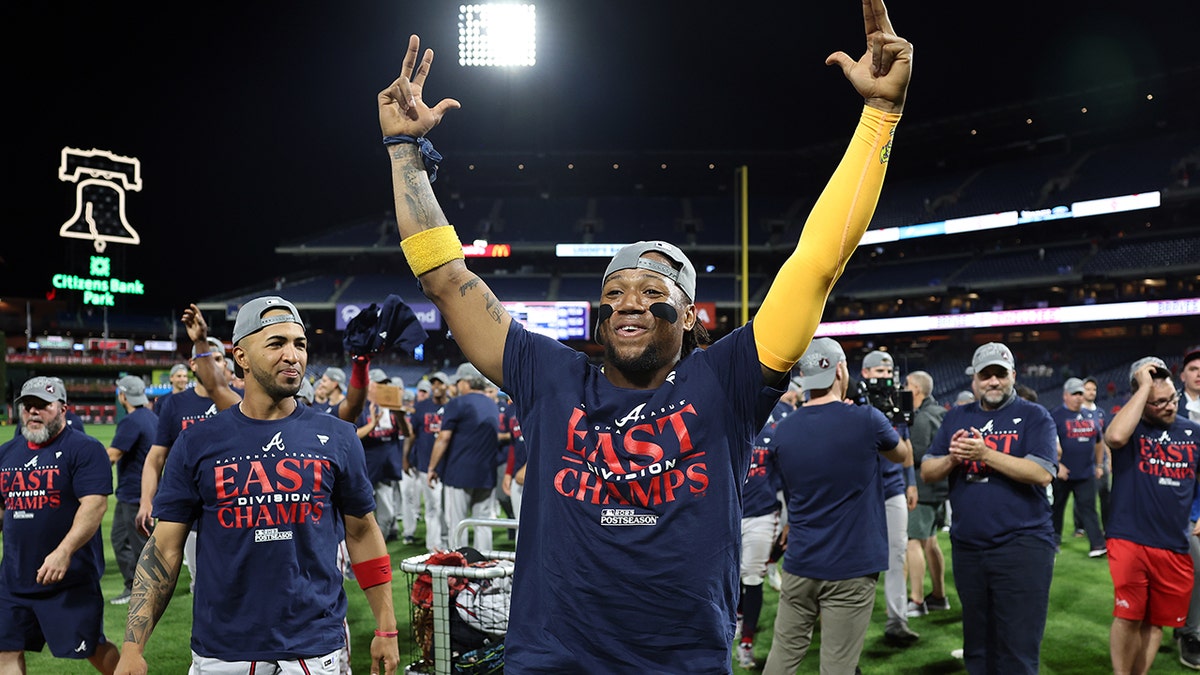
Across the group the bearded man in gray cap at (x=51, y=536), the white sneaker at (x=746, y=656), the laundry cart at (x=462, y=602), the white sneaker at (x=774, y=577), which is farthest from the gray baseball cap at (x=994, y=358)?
the bearded man in gray cap at (x=51, y=536)

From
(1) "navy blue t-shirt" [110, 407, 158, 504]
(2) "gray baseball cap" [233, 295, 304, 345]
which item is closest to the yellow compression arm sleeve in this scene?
(2) "gray baseball cap" [233, 295, 304, 345]

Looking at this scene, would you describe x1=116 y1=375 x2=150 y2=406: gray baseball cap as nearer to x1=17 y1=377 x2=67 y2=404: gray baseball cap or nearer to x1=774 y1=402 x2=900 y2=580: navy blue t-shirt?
x1=17 y1=377 x2=67 y2=404: gray baseball cap

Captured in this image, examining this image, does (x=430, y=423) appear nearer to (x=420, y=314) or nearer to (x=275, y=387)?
(x=275, y=387)

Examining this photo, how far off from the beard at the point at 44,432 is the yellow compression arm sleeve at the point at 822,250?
4.97 meters

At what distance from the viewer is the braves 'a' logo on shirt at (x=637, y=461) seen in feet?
6.77

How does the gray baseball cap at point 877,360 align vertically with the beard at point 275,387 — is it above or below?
above

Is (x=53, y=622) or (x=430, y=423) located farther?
(x=430, y=423)

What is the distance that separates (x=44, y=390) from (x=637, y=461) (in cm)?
484

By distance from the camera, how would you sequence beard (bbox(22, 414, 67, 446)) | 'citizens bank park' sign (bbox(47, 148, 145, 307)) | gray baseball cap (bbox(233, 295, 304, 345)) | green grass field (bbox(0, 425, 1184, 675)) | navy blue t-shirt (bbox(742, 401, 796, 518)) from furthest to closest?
'citizens bank park' sign (bbox(47, 148, 145, 307)) < navy blue t-shirt (bbox(742, 401, 796, 518)) < green grass field (bbox(0, 425, 1184, 675)) < beard (bbox(22, 414, 67, 446)) < gray baseball cap (bbox(233, 295, 304, 345))

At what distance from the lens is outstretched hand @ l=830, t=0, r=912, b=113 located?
2055 millimetres

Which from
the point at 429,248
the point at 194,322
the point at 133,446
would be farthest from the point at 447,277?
the point at 133,446

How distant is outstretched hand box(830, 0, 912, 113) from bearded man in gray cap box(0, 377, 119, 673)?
489 cm

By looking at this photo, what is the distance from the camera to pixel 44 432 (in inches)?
202

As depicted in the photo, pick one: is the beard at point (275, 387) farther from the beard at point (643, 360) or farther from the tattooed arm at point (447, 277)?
the beard at point (643, 360)
